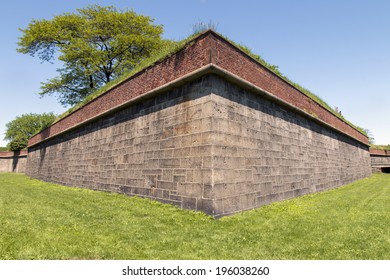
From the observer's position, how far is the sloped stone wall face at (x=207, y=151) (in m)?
6.13

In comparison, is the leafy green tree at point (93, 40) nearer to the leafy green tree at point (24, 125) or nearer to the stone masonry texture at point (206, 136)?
the stone masonry texture at point (206, 136)

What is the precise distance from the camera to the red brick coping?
6488mm

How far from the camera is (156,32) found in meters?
27.9

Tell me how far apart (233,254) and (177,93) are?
16.0ft

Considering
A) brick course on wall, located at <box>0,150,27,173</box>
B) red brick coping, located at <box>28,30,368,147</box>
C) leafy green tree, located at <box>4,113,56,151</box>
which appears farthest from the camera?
leafy green tree, located at <box>4,113,56,151</box>

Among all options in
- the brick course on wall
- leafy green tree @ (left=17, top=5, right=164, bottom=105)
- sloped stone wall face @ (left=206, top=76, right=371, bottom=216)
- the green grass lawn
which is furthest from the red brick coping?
the brick course on wall

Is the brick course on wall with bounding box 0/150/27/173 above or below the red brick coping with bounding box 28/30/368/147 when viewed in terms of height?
below

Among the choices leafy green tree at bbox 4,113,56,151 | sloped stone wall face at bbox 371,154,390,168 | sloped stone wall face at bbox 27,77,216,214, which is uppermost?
leafy green tree at bbox 4,113,56,151

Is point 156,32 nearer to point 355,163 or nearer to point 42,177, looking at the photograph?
point 42,177

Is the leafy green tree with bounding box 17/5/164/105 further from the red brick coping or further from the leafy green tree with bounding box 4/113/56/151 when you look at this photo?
the leafy green tree with bounding box 4/113/56/151

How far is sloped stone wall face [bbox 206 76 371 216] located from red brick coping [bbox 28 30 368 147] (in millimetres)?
409

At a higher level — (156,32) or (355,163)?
(156,32)

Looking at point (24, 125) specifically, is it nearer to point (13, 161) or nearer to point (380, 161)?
point (13, 161)
